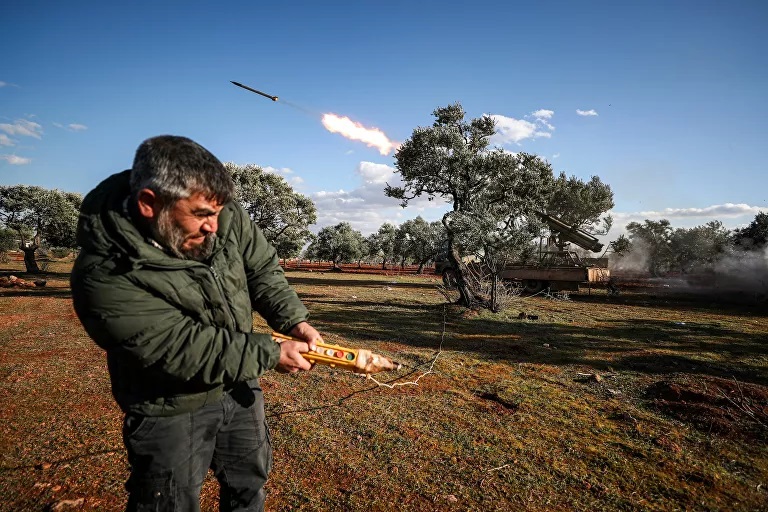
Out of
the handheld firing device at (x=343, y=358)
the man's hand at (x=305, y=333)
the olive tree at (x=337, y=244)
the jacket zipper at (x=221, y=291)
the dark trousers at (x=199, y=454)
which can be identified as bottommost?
the dark trousers at (x=199, y=454)

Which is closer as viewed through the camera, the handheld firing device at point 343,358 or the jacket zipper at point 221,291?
the jacket zipper at point 221,291

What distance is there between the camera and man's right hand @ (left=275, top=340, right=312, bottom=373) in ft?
6.23

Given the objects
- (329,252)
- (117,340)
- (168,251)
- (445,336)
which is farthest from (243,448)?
(329,252)

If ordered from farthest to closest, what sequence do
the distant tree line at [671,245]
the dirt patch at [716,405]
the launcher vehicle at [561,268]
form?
the distant tree line at [671,245], the launcher vehicle at [561,268], the dirt patch at [716,405]

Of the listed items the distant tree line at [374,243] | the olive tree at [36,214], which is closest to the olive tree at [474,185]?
the olive tree at [36,214]

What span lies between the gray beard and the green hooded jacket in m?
0.05

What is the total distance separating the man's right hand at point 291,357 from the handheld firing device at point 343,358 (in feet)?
0.27

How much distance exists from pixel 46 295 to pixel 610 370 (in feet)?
64.5

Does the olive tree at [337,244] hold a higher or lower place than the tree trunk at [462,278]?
higher

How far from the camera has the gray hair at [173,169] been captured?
1602 millimetres

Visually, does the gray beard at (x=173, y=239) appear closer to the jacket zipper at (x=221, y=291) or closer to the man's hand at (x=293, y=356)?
the jacket zipper at (x=221, y=291)

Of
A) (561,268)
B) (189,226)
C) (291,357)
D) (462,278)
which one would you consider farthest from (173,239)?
(561,268)

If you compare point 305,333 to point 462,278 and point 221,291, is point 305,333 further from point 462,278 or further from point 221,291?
point 462,278

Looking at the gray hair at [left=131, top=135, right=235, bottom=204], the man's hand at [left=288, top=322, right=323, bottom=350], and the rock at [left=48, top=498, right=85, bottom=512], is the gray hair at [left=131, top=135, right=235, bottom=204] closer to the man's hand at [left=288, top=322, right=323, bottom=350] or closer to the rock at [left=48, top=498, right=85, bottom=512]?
the man's hand at [left=288, top=322, right=323, bottom=350]
